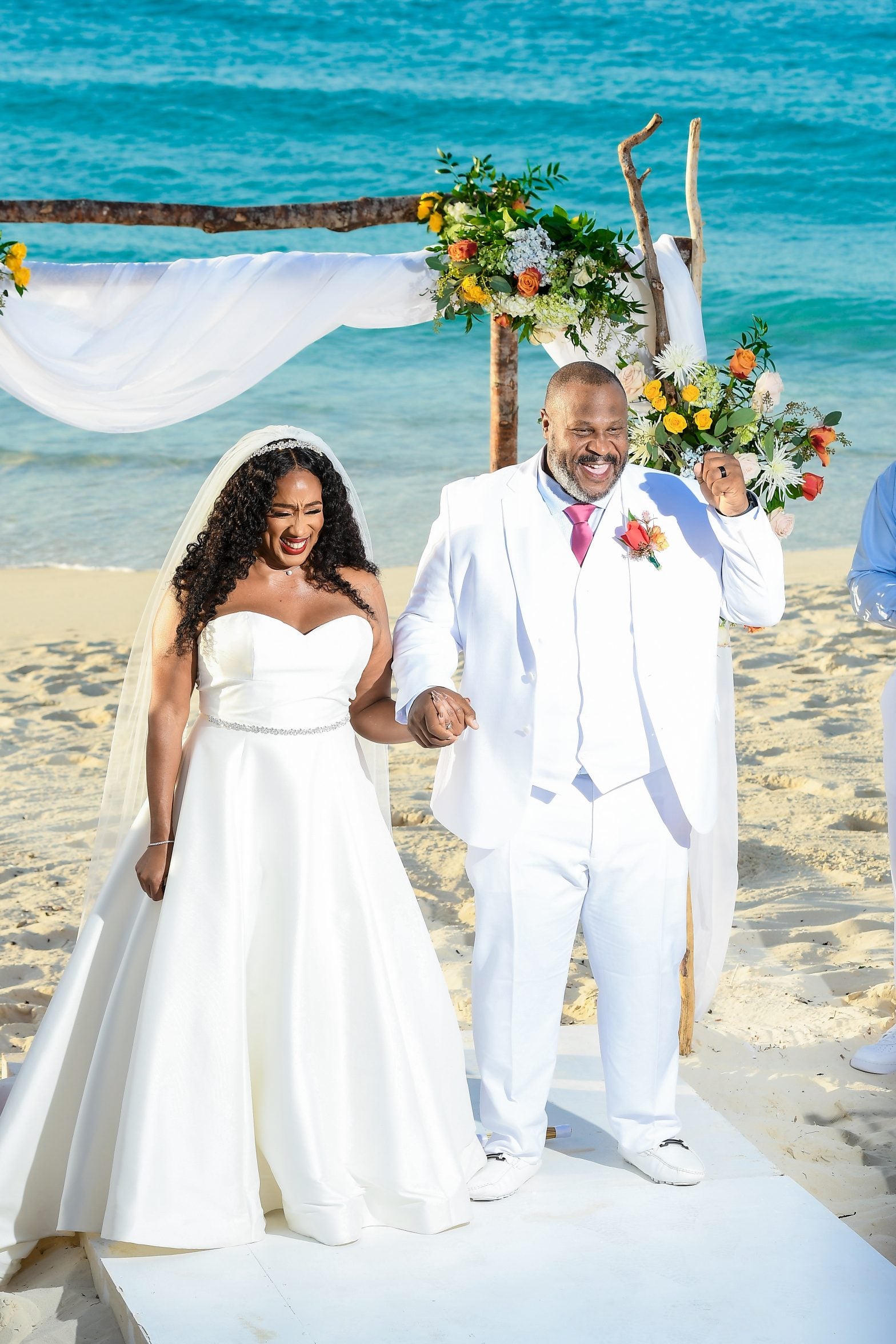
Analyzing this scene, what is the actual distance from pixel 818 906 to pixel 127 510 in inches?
450

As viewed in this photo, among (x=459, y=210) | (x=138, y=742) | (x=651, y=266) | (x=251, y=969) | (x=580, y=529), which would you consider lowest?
(x=251, y=969)

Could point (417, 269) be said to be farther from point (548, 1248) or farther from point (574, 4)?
point (574, 4)

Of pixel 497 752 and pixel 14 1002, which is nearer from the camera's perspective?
pixel 497 752

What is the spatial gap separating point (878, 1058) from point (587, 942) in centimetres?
143

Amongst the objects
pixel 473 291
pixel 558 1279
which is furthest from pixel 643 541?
pixel 558 1279

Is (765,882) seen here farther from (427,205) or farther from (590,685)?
(427,205)

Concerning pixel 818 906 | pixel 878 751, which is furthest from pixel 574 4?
pixel 818 906

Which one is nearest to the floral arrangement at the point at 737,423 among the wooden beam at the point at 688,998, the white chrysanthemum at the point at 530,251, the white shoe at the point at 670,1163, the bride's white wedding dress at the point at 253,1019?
the white chrysanthemum at the point at 530,251

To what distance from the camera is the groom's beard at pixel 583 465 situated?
350 centimetres

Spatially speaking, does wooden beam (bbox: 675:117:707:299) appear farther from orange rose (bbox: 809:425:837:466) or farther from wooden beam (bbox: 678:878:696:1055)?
wooden beam (bbox: 678:878:696:1055)

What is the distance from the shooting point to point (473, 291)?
4469 mm

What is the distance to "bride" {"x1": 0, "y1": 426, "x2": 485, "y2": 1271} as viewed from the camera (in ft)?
11.2

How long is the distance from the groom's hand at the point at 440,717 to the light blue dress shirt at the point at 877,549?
4.89 ft

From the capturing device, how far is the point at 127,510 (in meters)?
15.8
